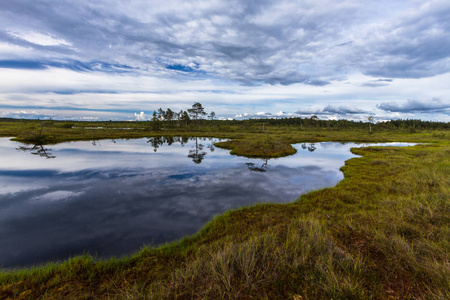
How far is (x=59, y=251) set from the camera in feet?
32.7

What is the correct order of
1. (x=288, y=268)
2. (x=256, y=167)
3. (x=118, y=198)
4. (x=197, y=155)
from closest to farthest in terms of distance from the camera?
(x=288, y=268), (x=118, y=198), (x=256, y=167), (x=197, y=155)

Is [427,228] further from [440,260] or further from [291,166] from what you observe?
[291,166]

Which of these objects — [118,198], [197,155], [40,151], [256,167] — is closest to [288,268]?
[118,198]

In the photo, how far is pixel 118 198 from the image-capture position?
1669cm

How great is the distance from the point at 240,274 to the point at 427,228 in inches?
336

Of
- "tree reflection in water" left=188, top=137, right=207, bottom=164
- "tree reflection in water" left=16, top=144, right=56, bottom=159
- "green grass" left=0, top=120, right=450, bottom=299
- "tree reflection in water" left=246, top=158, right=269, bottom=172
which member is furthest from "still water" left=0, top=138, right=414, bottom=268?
"tree reflection in water" left=16, top=144, right=56, bottom=159

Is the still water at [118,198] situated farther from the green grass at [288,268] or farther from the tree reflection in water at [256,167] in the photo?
the green grass at [288,268]

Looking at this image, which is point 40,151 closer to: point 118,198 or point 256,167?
point 118,198

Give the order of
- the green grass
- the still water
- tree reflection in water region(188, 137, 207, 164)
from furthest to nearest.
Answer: tree reflection in water region(188, 137, 207, 164)
the still water
the green grass

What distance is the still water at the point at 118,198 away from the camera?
10.8 metres

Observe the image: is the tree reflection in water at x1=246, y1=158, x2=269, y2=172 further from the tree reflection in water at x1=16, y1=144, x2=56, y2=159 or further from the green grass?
the tree reflection in water at x1=16, y1=144, x2=56, y2=159

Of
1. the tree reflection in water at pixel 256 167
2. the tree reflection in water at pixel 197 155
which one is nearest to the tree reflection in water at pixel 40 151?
the tree reflection in water at pixel 197 155

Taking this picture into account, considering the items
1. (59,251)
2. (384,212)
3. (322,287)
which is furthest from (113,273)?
(384,212)

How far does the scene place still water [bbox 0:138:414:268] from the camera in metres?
10.8
